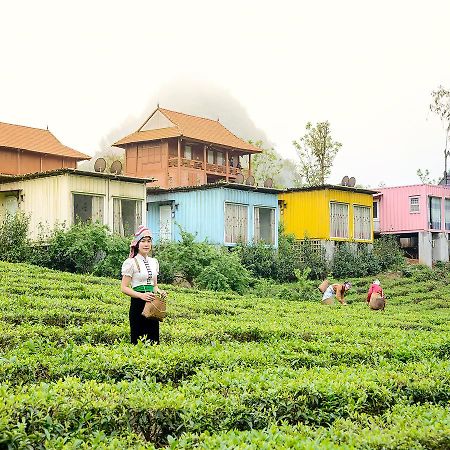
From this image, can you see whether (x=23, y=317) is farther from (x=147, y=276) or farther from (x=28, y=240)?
(x=28, y=240)

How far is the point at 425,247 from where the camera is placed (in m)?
43.8

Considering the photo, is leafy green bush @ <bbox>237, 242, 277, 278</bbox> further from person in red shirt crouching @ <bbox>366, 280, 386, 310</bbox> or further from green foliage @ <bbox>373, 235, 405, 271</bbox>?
person in red shirt crouching @ <bbox>366, 280, 386, 310</bbox>

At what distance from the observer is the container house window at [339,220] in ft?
120

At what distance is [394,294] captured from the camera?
28625mm

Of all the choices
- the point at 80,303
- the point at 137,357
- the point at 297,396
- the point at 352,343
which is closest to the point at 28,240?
the point at 80,303

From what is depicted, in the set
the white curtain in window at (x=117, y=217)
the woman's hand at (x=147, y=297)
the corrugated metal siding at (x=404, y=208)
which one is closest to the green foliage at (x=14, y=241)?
the white curtain in window at (x=117, y=217)

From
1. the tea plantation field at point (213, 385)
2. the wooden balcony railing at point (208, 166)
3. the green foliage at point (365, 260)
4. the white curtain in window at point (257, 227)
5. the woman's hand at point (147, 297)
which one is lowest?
the tea plantation field at point (213, 385)

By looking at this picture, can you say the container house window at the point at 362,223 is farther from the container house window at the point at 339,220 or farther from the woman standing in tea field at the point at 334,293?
the woman standing in tea field at the point at 334,293

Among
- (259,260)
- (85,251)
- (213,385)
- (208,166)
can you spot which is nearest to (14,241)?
(85,251)

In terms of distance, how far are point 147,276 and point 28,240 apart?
1790cm

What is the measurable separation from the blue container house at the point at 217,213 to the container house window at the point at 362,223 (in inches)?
219

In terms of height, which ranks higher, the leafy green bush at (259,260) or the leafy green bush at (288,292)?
the leafy green bush at (259,260)

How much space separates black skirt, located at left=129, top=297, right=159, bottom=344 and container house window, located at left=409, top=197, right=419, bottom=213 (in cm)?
3665

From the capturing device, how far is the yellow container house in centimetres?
3616
